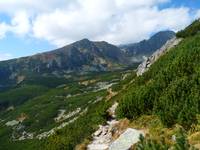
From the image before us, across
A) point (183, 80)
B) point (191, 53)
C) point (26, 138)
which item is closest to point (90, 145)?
point (183, 80)

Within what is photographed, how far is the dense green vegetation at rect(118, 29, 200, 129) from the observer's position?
3178 centimetres

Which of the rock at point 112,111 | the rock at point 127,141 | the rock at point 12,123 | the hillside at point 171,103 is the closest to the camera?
the hillside at point 171,103

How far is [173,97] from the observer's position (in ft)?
117

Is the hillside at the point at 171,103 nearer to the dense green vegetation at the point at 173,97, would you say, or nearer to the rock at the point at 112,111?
the dense green vegetation at the point at 173,97

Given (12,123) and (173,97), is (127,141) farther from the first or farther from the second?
(12,123)

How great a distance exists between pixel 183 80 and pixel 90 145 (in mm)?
11190

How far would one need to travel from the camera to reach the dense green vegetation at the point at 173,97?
31.8 metres

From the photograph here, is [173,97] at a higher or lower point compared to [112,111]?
higher

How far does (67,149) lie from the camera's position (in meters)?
47.8

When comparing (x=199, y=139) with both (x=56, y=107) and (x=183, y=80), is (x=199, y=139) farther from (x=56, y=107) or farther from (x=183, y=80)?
(x=56, y=107)

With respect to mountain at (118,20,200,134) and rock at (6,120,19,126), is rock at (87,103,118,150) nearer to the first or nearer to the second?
mountain at (118,20,200,134)

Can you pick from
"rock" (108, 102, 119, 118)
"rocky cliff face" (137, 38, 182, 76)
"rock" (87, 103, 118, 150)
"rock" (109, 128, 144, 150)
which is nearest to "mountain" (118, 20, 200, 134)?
"rock" (87, 103, 118, 150)

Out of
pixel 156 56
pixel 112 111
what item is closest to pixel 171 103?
pixel 112 111

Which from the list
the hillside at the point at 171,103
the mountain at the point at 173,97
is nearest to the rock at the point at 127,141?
the hillside at the point at 171,103
